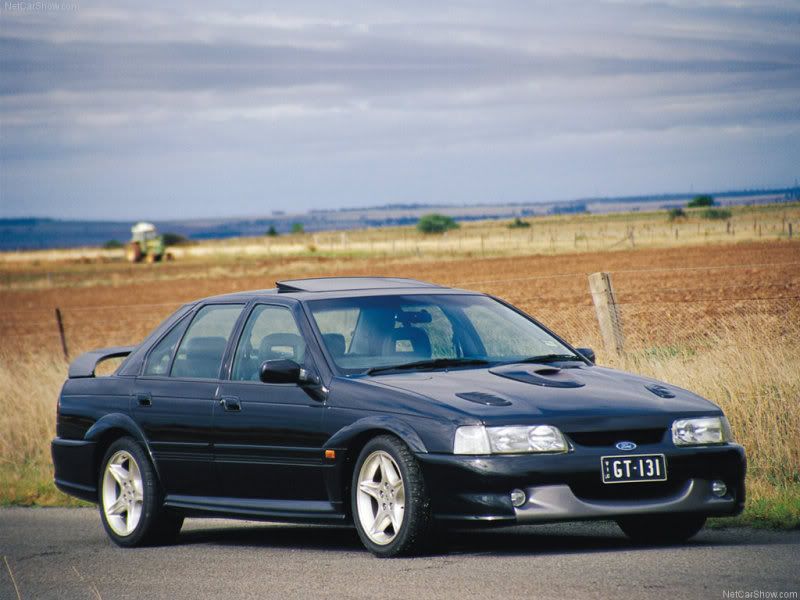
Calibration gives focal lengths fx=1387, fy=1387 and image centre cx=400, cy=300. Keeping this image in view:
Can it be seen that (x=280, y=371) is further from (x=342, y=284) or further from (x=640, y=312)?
(x=640, y=312)

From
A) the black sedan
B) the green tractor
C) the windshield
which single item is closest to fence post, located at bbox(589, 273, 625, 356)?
the black sedan

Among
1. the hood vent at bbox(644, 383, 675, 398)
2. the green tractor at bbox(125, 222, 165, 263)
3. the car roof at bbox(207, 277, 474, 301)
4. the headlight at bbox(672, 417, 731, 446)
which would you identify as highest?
the car roof at bbox(207, 277, 474, 301)

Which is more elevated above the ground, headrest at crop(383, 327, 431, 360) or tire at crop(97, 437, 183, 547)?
headrest at crop(383, 327, 431, 360)

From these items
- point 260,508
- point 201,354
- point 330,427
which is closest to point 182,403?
A: point 201,354

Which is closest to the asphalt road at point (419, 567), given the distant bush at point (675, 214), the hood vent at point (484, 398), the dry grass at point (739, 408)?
the hood vent at point (484, 398)

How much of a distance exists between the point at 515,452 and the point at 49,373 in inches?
432

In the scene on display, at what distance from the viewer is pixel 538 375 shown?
8016mm

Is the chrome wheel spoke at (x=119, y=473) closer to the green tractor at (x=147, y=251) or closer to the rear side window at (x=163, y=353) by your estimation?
the rear side window at (x=163, y=353)

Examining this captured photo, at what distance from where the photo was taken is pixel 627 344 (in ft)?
48.2

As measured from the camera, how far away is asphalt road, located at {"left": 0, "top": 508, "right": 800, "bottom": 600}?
6.54 m

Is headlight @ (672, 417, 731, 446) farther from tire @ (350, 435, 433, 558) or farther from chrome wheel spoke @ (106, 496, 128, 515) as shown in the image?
chrome wheel spoke @ (106, 496, 128, 515)

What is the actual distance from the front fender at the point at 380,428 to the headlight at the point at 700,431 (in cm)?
140

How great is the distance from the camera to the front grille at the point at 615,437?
24.1ft

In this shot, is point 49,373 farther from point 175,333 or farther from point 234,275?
point 234,275
